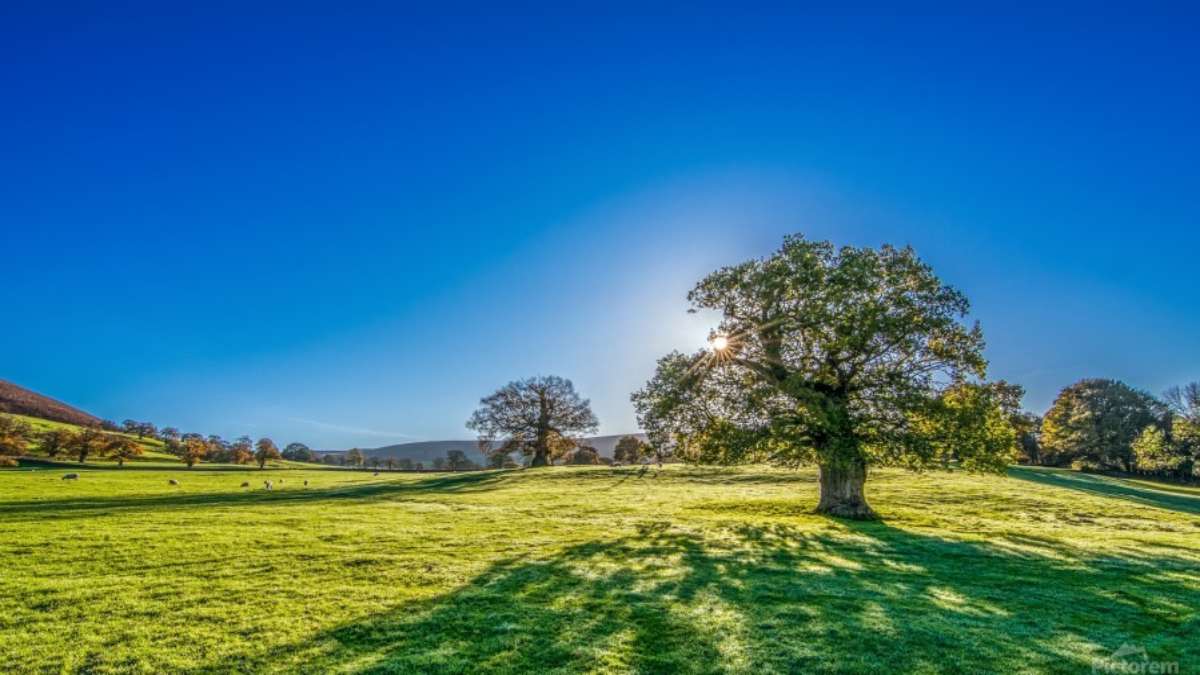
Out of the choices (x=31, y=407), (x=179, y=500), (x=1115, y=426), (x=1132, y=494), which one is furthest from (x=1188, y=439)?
(x=31, y=407)

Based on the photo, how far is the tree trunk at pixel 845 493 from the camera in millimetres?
23922

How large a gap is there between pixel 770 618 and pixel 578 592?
3.65 meters

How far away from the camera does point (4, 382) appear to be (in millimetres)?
165375

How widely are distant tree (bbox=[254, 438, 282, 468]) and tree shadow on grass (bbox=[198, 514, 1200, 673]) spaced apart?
80.0 meters

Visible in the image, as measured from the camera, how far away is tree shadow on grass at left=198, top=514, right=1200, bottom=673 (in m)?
7.07

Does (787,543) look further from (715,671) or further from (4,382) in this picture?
(4,382)

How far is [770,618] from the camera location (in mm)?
8852

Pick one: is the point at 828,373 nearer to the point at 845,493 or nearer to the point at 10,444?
the point at 845,493

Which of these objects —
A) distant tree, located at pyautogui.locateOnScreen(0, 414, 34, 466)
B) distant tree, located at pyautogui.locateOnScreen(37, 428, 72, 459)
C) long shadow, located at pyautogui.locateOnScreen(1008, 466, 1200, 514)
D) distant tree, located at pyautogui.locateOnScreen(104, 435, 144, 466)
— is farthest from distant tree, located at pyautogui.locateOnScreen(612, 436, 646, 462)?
distant tree, located at pyautogui.locateOnScreen(37, 428, 72, 459)

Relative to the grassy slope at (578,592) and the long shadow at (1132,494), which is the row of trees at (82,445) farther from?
the long shadow at (1132,494)

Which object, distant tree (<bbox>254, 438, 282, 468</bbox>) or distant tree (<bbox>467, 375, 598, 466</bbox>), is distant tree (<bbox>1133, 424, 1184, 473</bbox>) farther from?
distant tree (<bbox>254, 438, 282, 468</bbox>)

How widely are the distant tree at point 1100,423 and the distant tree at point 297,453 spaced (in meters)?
141

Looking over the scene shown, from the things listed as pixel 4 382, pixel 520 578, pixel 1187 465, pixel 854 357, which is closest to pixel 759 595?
pixel 520 578

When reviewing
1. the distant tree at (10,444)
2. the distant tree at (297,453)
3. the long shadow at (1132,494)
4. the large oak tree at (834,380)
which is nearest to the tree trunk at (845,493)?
the large oak tree at (834,380)
